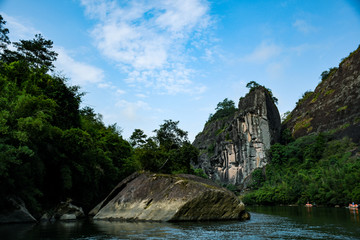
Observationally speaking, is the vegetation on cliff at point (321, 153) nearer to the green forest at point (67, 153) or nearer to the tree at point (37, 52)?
the green forest at point (67, 153)

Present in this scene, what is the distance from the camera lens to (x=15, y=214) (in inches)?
591

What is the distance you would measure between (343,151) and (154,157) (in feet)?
116

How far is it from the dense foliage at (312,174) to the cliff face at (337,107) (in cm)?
362

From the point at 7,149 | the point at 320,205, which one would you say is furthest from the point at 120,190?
the point at 320,205

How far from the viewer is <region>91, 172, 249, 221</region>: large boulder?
1563 cm

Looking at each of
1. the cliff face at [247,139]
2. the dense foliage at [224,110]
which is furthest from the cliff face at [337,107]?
the dense foliage at [224,110]

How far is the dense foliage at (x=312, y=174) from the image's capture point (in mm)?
34938

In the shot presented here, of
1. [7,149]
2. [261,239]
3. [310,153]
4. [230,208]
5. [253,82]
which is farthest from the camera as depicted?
[253,82]

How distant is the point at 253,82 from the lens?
3310 inches

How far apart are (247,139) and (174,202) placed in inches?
2372

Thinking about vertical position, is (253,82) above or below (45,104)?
above

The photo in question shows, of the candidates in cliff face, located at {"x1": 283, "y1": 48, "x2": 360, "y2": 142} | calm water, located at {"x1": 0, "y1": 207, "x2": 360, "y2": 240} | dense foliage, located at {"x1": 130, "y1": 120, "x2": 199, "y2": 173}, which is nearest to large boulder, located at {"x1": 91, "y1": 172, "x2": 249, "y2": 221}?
calm water, located at {"x1": 0, "y1": 207, "x2": 360, "y2": 240}

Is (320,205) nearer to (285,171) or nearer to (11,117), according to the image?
(285,171)

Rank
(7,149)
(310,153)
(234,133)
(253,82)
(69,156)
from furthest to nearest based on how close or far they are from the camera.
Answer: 1. (253,82)
2. (234,133)
3. (310,153)
4. (69,156)
5. (7,149)
